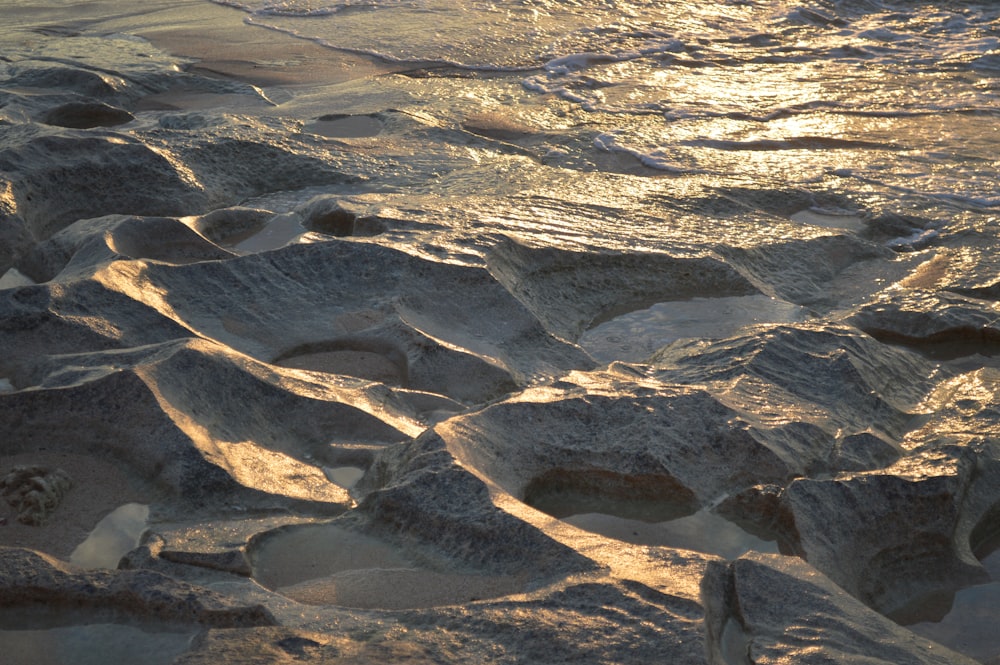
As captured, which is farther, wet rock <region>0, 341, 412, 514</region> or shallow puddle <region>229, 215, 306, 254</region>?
shallow puddle <region>229, 215, 306, 254</region>

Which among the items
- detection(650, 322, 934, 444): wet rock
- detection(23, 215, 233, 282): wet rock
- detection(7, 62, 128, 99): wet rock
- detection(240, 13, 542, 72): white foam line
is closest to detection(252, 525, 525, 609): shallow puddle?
detection(650, 322, 934, 444): wet rock

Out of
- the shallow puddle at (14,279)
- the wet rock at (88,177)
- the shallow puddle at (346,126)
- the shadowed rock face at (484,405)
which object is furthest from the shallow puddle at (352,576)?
the shallow puddle at (346,126)

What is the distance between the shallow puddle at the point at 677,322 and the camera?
282 cm

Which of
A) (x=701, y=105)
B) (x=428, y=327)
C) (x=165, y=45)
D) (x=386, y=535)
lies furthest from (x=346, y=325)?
(x=165, y=45)

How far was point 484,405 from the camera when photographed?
7.61 ft

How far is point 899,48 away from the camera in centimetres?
636

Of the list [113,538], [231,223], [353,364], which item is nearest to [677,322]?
[353,364]

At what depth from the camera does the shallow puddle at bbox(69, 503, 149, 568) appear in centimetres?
187

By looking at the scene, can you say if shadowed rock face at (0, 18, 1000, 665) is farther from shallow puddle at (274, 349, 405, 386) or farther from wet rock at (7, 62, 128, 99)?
wet rock at (7, 62, 128, 99)

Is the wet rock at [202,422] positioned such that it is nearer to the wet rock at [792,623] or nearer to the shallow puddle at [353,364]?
the shallow puddle at [353,364]

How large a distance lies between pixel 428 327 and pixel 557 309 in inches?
17.6

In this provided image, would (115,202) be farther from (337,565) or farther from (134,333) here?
(337,565)

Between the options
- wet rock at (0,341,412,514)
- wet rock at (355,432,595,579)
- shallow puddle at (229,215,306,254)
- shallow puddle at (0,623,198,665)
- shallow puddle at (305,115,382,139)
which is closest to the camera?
shallow puddle at (0,623,198,665)

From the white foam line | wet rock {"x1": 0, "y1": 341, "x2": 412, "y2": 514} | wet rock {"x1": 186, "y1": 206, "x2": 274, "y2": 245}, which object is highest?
the white foam line
